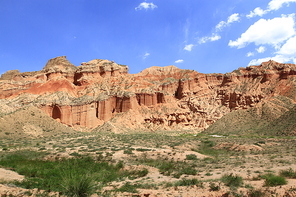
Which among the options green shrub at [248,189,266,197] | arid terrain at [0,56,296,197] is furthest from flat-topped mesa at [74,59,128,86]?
green shrub at [248,189,266,197]

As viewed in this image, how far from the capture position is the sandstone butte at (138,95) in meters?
67.1

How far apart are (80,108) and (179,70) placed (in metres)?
50.7

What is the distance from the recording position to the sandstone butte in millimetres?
67062

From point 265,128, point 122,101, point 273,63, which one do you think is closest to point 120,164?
point 265,128

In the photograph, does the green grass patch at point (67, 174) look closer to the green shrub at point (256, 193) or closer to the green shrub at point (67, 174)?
the green shrub at point (67, 174)

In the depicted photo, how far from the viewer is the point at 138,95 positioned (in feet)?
252

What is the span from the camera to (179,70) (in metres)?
103

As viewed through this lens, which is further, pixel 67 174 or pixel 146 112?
pixel 146 112

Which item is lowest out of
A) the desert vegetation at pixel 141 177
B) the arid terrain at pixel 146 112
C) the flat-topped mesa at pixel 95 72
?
the desert vegetation at pixel 141 177

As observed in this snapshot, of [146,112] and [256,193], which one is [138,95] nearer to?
[146,112]

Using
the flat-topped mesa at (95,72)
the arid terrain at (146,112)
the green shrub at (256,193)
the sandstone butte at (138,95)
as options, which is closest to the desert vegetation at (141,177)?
the green shrub at (256,193)

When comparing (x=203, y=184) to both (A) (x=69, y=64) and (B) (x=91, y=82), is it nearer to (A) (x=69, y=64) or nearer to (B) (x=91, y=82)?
(B) (x=91, y=82)

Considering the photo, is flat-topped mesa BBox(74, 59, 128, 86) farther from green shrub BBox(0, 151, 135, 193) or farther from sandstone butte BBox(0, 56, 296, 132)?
green shrub BBox(0, 151, 135, 193)

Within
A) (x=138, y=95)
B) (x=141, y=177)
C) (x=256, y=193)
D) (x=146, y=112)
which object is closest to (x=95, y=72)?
(x=138, y=95)
